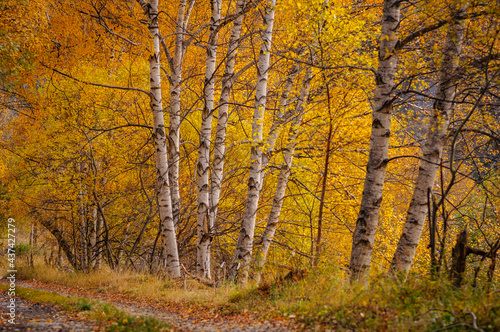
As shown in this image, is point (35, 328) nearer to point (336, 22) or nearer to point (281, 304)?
point (281, 304)

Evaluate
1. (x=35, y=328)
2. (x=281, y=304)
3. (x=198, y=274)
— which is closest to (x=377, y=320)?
(x=281, y=304)

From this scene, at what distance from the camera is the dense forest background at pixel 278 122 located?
4371mm

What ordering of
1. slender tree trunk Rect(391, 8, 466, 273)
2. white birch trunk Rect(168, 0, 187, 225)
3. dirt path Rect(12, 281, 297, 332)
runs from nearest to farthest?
dirt path Rect(12, 281, 297, 332) → slender tree trunk Rect(391, 8, 466, 273) → white birch trunk Rect(168, 0, 187, 225)

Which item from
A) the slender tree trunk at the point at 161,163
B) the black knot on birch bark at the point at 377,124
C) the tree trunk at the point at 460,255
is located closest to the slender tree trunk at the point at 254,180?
the slender tree trunk at the point at 161,163

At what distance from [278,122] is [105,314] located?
4.70 m

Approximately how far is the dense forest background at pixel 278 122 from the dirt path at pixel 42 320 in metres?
2.55

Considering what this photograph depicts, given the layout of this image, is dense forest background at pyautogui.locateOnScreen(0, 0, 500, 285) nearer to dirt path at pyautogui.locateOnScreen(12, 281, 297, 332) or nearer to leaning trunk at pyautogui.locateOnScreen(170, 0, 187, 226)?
leaning trunk at pyautogui.locateOnScreen(170, 0, 187, 226)

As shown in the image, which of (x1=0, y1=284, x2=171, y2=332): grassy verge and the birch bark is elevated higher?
the birch bark

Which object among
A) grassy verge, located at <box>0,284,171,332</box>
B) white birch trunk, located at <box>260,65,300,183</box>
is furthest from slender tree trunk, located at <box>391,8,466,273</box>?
grassy verge, located at <box>0,284,171,332</box>

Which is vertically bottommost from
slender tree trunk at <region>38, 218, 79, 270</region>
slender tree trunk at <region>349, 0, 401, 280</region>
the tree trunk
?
slender tree trunk at <region>38, 218, 79, 270</region>

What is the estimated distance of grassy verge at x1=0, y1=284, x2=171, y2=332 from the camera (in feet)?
11.9

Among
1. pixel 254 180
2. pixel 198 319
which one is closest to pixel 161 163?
pixel 254 180

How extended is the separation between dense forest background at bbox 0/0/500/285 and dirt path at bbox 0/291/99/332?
100 inches

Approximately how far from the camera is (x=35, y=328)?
144 inches
